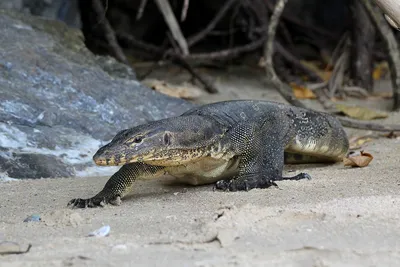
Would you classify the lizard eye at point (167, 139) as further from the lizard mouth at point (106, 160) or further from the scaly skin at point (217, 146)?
the lizard mouth at point (106, 160)

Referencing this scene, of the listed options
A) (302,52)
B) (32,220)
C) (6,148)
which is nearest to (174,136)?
(32,220)

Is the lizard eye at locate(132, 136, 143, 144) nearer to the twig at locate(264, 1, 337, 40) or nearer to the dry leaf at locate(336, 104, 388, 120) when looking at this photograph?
the dry leaf at locate(336, 104, 388, 120)

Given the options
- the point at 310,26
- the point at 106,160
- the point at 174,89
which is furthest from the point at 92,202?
the point at 310,26

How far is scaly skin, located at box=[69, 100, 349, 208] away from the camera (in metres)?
3.69

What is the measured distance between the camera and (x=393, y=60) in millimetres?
6641

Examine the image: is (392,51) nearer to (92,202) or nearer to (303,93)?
(303,93)

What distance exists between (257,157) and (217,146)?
287 mm

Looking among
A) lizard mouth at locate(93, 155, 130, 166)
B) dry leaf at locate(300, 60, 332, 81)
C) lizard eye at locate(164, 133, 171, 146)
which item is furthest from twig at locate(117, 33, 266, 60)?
lizard mouth at locate(93, 155, 130, 166)

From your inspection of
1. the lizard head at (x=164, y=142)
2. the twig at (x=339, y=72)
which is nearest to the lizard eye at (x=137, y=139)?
the lizard head at (x=164, y=142)

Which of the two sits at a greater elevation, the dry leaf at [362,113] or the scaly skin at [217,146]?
the scaly skin at [217,146]

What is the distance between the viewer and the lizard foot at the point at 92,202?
12.3ft

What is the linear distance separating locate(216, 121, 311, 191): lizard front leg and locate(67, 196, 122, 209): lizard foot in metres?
0.58

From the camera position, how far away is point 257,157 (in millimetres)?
4227

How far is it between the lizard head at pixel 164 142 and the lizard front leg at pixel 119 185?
22 centimetres
